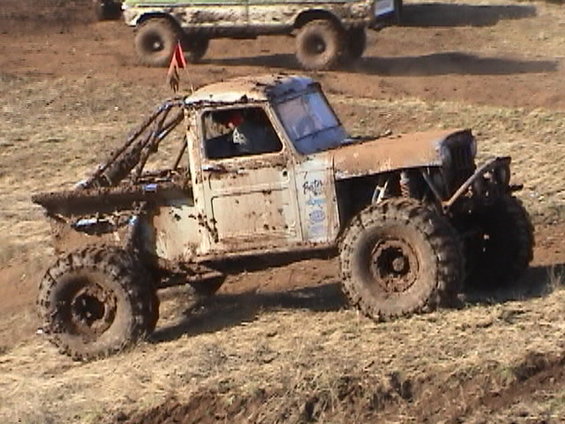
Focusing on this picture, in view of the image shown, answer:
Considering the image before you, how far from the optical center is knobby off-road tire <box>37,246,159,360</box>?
9594 millimetres

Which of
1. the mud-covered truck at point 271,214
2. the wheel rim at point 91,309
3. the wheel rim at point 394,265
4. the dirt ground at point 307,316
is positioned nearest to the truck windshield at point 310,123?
the mud-covered truck at point 271,214

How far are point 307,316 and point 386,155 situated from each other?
→ 137 cm

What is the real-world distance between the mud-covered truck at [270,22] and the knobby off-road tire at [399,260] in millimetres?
12955

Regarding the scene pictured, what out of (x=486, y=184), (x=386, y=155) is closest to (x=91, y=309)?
(x=386, y=155)

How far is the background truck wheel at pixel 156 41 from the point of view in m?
22.3

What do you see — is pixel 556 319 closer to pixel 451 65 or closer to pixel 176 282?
pixel 176 282

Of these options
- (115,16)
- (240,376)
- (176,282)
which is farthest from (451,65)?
(240,376)

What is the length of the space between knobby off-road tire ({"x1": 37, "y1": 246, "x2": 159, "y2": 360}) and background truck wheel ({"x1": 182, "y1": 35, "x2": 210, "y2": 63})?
1334 cm

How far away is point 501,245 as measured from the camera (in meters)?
9.78

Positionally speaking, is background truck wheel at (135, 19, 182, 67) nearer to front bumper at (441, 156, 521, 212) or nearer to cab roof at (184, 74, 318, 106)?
cab roof at (184, 74, 318, 106)

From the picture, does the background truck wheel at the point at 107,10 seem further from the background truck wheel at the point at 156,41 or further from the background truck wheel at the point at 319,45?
the background truck wheel at the point at 319,45

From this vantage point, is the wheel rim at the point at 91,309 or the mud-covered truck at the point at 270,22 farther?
the mud-covered truck at the point at 270,22

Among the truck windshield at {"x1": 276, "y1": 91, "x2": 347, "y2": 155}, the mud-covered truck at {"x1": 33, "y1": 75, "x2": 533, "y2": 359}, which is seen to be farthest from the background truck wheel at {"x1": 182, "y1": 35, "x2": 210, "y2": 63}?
the truck windshield at {"x1": 276, "y1": 91, "x2": 347, "y2": 155}

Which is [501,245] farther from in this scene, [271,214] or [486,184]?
[271,214]
